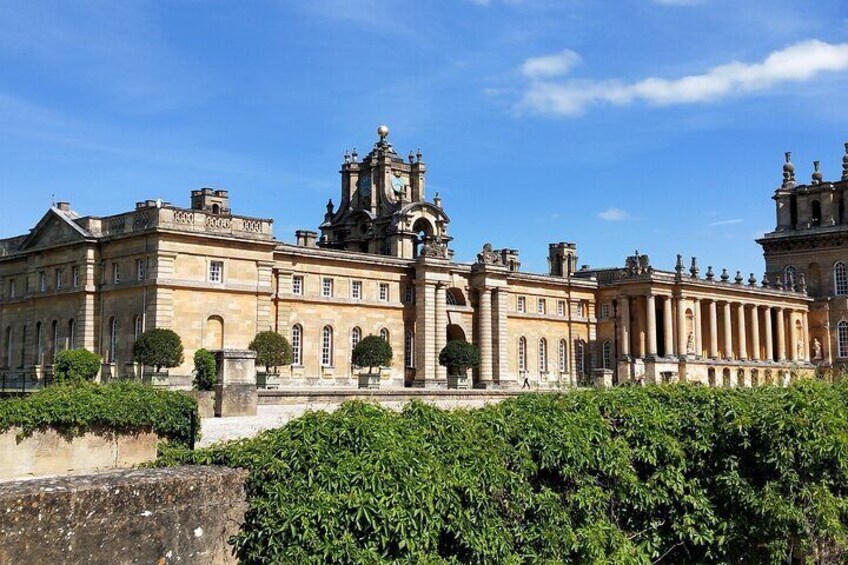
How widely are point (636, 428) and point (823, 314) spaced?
70.7 meters

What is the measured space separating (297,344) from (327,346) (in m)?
2.11

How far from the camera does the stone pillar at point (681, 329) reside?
6412 cm

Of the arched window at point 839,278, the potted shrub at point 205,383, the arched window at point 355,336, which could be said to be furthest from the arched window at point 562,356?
the potted shrub at point 205,383

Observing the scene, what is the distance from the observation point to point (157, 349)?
3881 centimetres

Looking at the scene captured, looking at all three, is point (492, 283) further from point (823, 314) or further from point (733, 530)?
point (733, 530)

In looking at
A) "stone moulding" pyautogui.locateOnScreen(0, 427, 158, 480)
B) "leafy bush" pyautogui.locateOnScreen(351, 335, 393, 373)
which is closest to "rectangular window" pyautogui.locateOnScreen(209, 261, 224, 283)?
"leafy bush" pyautogui.locateOnScreen(351, 335, 393, 373)

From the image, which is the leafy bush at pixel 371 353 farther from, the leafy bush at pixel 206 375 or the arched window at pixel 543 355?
the arched window at pixel 543 355

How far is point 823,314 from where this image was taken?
7494 centimetres

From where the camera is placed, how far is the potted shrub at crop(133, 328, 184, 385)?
38688mm

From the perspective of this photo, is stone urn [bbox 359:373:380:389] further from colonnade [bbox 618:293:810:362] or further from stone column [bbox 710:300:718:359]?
stone column [bbox 710:300:718:359]

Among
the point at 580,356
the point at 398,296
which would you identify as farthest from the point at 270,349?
the point at 580,356

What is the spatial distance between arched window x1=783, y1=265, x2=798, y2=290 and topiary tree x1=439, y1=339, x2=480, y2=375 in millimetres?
36735

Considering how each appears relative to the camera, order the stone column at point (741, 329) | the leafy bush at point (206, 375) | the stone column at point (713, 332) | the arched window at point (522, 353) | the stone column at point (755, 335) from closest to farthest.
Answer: the leafy bush at point (206, 375) → the arched window at point (522, 353) → the stone column at point (713, 332) → the stone column at point (741, 329) → the stone column at point (755, 335)

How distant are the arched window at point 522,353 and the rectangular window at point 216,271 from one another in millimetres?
24940
